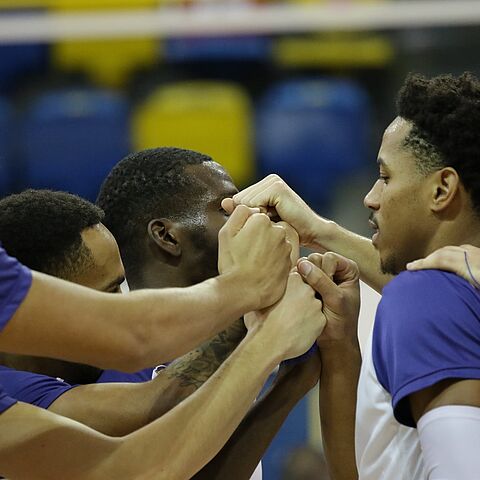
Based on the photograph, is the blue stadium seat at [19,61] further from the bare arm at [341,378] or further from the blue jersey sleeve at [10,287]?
the blue jersey sleeve at [10,287]

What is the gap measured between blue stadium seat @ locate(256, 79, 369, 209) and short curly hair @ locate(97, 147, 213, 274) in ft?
10.1

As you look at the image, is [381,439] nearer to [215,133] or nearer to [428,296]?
[428,296]

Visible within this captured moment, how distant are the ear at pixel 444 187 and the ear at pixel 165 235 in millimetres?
687

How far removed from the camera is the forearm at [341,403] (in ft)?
8.30

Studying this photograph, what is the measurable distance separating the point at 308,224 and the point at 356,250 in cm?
21

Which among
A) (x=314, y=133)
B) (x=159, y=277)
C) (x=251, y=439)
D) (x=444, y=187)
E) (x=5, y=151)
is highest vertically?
(x=444, y=187)

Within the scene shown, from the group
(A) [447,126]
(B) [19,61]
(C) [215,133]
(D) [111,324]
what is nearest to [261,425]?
(D) [111,324]

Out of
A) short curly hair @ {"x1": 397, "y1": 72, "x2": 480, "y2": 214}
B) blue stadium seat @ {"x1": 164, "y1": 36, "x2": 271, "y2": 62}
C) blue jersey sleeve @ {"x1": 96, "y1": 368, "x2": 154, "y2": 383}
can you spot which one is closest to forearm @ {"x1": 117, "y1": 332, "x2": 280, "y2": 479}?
blue jersey sleeve @ {"x1": 96, "y1": 368, "x2": 154, "y2": 383}

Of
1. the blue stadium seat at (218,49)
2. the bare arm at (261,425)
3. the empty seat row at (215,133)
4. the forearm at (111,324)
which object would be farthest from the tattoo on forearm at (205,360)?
the blue stadium seat at (218,49)

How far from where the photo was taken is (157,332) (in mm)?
1945

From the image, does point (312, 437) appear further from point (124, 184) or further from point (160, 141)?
point (124, 184)

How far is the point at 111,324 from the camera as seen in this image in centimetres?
189

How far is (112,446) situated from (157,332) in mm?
338

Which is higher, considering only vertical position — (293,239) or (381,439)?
(293,239)
